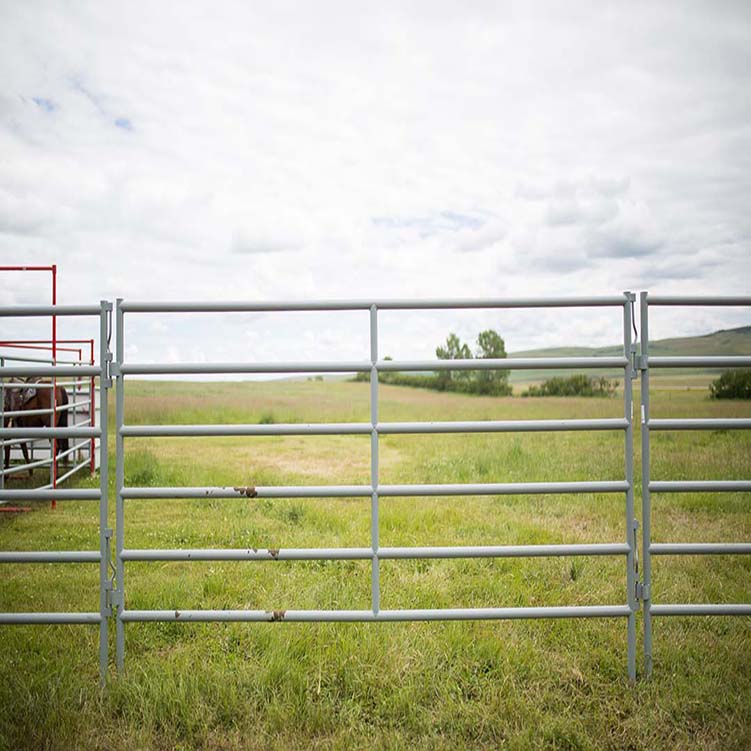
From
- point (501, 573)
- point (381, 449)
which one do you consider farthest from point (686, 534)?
point (381, 449)

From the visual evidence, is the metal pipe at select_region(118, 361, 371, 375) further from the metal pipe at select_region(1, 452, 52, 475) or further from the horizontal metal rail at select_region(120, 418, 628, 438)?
the metal pipe at select_region(1, 452, 52, 475)

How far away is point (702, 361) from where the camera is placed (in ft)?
11.2

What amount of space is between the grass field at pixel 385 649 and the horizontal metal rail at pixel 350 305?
1.33 meters

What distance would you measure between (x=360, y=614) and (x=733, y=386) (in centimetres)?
267

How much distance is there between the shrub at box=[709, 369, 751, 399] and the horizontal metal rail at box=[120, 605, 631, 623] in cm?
176

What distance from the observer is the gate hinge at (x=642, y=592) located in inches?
136

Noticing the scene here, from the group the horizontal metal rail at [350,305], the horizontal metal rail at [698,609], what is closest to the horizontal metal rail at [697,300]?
the horizontal metal rail at [350,305]

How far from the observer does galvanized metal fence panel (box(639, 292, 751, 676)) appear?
3.38 m

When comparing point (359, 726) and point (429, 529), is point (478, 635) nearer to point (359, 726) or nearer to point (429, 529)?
point (359, 726)

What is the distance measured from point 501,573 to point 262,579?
5.72ft

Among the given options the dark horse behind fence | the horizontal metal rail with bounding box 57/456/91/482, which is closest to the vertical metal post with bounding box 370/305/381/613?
the horizontal metal rail with bounding box 57/456/91/482

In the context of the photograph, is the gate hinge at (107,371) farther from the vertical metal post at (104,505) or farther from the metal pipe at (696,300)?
the metal pipe at (696,300)

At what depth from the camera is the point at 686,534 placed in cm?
614

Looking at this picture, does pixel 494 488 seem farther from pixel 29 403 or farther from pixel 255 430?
pixel 29 403
